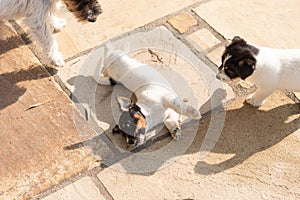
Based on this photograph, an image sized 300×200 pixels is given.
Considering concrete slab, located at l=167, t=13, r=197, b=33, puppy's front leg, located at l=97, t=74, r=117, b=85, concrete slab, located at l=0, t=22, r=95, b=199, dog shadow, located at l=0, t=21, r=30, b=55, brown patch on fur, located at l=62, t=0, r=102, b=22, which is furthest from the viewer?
concrete slab, located at l=167, t=13, r=197, b=33

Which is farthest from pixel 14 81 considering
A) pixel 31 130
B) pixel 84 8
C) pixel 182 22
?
pixel 182 22

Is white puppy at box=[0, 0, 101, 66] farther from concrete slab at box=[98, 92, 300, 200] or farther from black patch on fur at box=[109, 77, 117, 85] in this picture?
concrete slab at box=[98, 92, 300, 200]

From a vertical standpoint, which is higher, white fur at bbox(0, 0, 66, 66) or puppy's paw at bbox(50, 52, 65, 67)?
white fur at bbox(0, 0, 66, 66)

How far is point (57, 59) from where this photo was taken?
3.94m

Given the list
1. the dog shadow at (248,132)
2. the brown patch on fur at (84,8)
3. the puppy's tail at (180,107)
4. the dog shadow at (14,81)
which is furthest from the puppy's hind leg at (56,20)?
the dog shadow at (248,132)

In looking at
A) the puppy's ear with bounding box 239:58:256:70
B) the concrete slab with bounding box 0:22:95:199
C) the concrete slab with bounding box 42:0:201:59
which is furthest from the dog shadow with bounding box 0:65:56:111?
the puppy's ear with bounding box 239:58:256:70

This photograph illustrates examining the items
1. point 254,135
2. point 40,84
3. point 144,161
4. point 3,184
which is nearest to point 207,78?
point 254,135

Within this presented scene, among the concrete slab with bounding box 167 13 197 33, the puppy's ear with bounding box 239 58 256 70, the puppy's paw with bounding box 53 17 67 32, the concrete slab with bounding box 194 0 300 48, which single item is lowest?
the concrete slab with bounding box 194 0 300 48

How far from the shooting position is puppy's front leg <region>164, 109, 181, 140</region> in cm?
354

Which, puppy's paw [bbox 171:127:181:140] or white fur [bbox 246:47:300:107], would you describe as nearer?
white fur [bbox 246:47:300:107]

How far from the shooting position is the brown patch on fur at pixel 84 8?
3.69 m

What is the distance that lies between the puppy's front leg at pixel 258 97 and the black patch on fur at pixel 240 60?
0.85ft

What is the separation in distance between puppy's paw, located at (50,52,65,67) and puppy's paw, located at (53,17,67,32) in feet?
1.04

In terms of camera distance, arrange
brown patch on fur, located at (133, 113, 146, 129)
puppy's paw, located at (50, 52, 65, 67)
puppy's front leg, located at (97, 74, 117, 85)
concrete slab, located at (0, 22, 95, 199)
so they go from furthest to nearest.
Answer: puppy's paw, located at (50, 52, 65, 67) → puppy's front leg, located at (97, 74, 117, 85) → concrete slab, located at (0, 22, 95, 199) → brown patch on fur, located at (133, 113, 146, 129)
